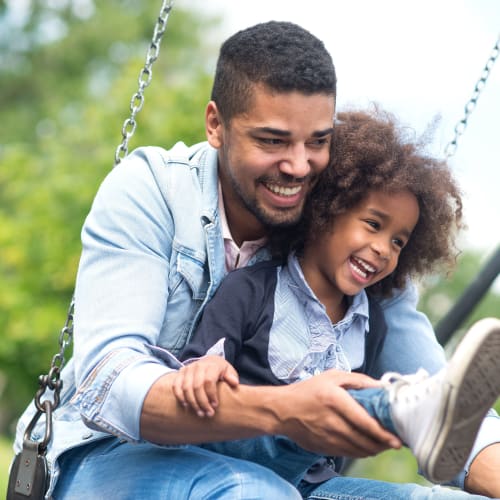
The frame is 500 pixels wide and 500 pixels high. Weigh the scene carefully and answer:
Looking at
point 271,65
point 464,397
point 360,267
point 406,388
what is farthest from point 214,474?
point 271,65

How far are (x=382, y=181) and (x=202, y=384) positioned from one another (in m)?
0.86

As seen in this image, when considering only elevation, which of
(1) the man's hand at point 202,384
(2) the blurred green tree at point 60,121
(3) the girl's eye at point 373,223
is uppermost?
(3) the girl's eye at point 373,223

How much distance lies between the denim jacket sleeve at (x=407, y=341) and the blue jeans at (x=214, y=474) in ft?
1.25

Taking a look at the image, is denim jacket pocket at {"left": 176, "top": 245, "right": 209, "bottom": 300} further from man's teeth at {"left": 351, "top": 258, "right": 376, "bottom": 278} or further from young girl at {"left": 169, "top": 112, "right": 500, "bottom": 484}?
man's teeth at {"left": 351, "top": 258, "right": 376, "bottom": 278}

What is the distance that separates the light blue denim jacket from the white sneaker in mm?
574

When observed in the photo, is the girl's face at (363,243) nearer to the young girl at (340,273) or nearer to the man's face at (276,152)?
the young girl at (340,273)

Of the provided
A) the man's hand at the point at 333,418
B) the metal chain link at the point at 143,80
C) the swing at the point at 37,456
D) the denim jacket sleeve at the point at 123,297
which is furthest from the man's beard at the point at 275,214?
the man's hand at the point at 333,418

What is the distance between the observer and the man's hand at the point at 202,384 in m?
2.17

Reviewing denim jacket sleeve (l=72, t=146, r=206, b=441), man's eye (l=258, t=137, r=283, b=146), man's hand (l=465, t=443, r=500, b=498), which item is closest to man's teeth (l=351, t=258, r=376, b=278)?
man's eye (l=258, t=137, r=283, b=146)

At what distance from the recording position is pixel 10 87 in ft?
65.7

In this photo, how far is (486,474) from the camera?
2.74 metres

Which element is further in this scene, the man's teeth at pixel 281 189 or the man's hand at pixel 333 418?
the man's teeth at pixel 281 189

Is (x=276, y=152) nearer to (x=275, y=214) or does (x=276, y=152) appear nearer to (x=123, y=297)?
(x=275, y=214)

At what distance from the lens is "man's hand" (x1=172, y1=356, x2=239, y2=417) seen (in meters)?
2.17
